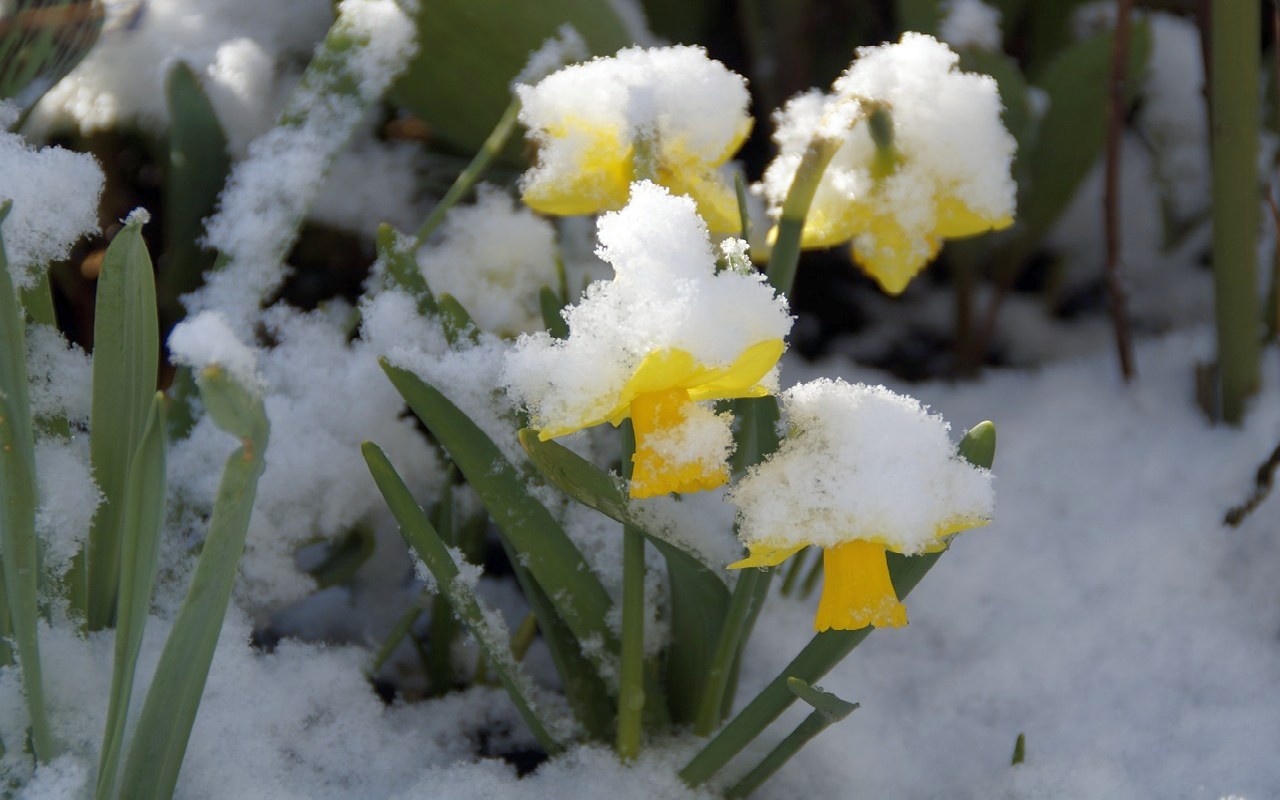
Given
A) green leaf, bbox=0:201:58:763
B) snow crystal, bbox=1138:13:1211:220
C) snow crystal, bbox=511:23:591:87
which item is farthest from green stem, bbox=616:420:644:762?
snow crystal, bbox=1138:13:1211:220

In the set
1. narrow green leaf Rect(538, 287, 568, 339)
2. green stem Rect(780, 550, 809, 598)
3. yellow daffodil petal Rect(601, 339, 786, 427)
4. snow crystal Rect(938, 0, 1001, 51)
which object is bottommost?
green stem Rect(780, 550, 809, 598)

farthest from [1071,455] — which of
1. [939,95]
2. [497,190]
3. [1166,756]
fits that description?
[497,190]

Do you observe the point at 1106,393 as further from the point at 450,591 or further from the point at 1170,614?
the point at 450,591

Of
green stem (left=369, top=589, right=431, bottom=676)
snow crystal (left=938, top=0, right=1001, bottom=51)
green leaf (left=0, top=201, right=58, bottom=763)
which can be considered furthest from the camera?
snow crystal (left=938, top=0, right=1001, bottom=51)

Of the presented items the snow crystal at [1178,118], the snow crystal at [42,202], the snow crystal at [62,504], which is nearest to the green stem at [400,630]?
the snow crystal at [62,504]

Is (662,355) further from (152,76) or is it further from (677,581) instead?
(152,76)

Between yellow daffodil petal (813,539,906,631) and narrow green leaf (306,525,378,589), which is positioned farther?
narrow green leaf (306,525,378,589)

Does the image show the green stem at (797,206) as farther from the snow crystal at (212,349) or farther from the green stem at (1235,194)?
the green stem at (1235,194)

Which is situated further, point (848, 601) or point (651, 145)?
point (651, 145)

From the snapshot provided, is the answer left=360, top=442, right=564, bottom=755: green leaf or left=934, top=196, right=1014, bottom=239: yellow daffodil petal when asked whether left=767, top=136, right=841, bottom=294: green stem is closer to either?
left=934, top=196, right=1014, bottom=239: yellow daffodil petal
